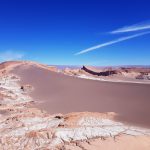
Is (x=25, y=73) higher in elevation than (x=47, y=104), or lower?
higher

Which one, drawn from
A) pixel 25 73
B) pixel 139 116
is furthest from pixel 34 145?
pixel 25 73

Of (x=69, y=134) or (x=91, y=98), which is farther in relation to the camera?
(x=91, y=98)

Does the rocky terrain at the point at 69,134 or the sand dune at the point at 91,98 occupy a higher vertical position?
the sand dune at the point at 91,98

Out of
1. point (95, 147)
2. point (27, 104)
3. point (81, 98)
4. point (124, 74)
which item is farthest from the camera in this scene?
point (124, 74)

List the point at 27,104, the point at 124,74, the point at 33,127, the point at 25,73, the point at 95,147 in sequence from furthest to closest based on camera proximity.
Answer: the point at 124,74 → the point at 25,73 → the point at 27,104 → the point at 33,127 → the point at 95,147

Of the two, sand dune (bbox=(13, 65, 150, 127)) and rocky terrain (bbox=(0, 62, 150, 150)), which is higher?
sand dune (bbox=(13, 65, 150, 127))

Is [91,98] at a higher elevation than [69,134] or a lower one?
higher

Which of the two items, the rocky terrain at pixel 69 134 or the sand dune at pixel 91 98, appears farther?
the sand dune at pixel 91 98

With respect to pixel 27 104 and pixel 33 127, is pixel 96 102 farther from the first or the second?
pixel 33 127
